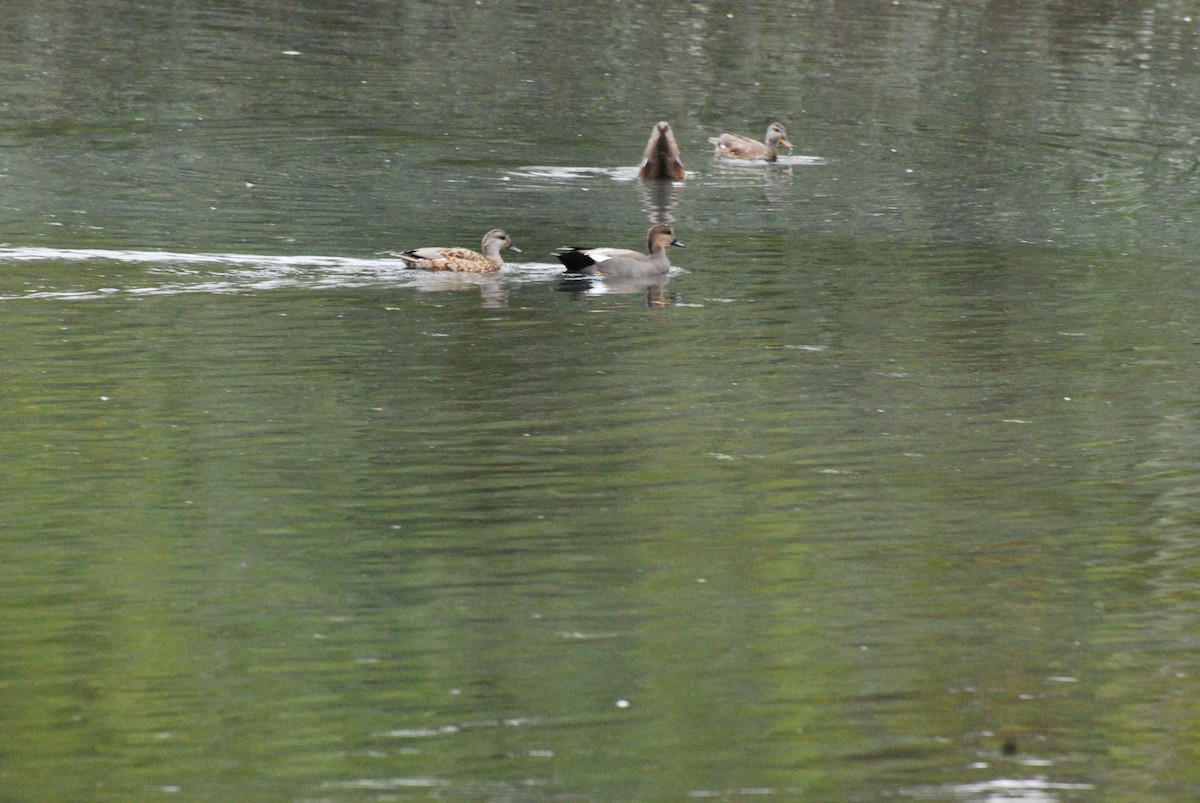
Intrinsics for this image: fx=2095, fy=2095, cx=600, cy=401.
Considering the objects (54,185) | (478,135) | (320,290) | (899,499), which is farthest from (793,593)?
(478,135)

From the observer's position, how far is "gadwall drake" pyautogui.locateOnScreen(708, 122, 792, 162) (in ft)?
90.6

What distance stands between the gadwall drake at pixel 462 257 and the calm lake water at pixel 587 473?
21cm

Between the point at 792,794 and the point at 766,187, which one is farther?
the point at 766,187

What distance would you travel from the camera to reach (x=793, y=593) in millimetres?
9875

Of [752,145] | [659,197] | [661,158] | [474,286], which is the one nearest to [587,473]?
[474,286]

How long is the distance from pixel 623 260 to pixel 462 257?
1484mm

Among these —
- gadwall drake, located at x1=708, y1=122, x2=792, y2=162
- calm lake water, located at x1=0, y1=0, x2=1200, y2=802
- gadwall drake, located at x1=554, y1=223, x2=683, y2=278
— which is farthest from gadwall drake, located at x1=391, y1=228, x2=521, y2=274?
gadwall drake, located at x1=708, y1=122, x2=792, y2=162

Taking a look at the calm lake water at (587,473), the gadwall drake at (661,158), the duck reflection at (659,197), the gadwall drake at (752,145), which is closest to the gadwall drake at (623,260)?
the calm lake water at (587,473)

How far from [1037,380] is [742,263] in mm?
5712

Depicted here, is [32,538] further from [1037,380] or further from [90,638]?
A: [1037,380]

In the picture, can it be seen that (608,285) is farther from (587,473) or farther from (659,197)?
(587,473)

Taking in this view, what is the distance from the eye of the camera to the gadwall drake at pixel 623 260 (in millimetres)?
19281

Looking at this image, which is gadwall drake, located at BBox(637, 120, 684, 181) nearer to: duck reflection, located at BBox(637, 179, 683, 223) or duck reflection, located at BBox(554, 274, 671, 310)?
duck reflection, located at BBox(637, 179, 683, 223)

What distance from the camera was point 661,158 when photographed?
26.0 m
